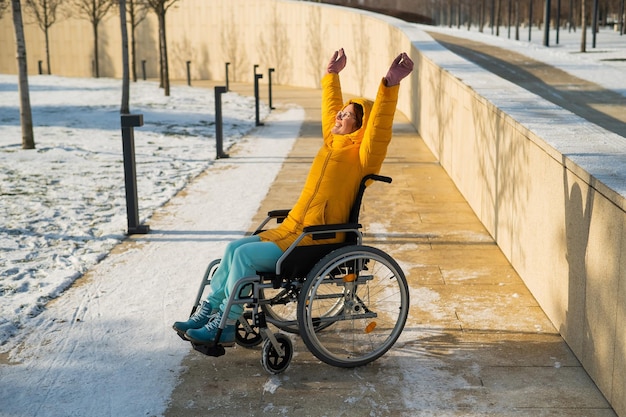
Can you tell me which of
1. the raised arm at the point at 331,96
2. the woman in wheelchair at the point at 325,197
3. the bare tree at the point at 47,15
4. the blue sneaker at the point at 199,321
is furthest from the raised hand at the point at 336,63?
the bare tree at the point at 47,15

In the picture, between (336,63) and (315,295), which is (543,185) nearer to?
(336,63)

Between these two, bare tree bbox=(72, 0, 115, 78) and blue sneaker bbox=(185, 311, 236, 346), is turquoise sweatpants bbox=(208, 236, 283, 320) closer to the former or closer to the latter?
blue sneaker bbox=(185, 311, 236, 346)

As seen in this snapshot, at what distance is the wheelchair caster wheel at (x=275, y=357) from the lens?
14.9 feet

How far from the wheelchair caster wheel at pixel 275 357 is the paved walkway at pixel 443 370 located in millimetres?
58

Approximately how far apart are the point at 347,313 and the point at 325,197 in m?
0.65

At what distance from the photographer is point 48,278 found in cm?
646

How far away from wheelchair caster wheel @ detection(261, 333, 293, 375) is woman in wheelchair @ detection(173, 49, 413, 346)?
199 mm

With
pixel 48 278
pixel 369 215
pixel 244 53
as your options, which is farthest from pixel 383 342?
pixel 244 53

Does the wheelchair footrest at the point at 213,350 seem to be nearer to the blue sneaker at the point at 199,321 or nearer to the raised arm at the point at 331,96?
the blue sneaker at the point at 199,321

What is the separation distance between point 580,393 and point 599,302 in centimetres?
46

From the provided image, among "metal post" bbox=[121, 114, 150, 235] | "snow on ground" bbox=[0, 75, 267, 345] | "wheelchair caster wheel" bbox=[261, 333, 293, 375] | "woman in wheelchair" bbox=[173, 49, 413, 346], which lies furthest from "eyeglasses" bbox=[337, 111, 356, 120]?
"metal post" bbox=[121, 114, 150, 235]

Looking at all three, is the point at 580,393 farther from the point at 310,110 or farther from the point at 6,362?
the point at 310,110

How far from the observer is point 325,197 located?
470 cm

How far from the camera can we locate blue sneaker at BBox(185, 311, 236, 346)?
4.55 metres
